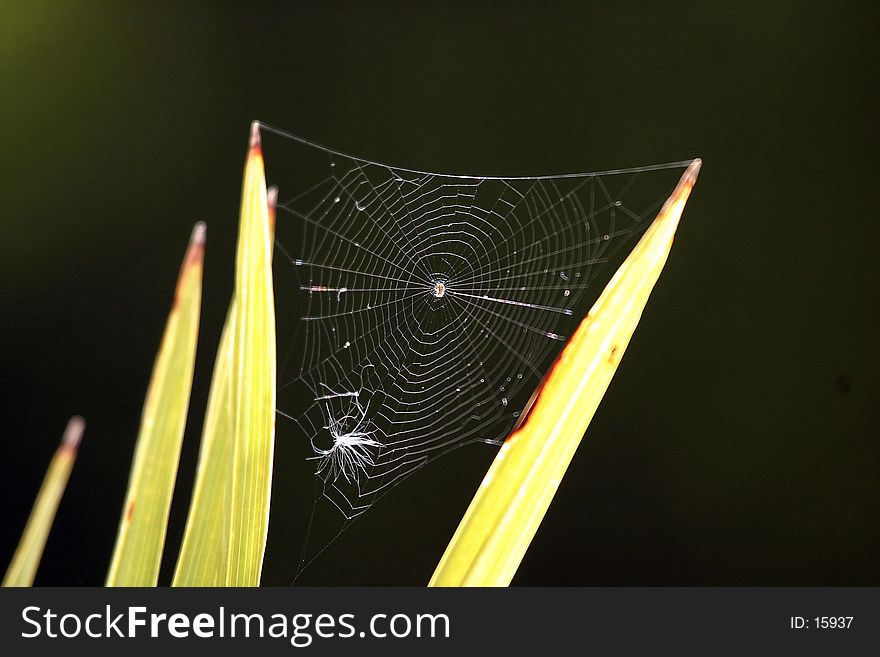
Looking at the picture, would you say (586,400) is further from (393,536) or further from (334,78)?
(334,78)

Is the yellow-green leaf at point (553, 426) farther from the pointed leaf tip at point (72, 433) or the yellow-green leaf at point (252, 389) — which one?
the pointed leaf tip at point (72, 433)

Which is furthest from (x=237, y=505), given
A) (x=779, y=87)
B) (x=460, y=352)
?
(x=779, y=87)

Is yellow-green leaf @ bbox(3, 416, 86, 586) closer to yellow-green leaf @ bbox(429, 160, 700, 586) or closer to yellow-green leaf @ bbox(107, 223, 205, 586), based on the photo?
yellow-green leaf @ bbox(107, 223, 205, 586)

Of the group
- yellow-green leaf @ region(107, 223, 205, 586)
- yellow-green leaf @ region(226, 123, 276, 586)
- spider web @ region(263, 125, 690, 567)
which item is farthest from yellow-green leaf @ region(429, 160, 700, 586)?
spider web @ region(263, 125, 690, 567)

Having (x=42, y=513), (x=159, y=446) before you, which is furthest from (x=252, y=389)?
(x=42, y=513)

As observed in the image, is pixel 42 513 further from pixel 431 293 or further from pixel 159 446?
pixel 431 293

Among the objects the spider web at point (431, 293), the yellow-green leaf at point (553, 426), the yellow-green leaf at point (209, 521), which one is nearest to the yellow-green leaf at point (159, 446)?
the yellow-green leaf at point (209, 521)
